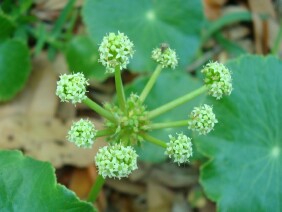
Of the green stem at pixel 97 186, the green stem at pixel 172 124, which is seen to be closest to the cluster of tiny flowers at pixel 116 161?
the green stem at pixel 172 124

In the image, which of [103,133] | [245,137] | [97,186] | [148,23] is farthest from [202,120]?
[148,23]

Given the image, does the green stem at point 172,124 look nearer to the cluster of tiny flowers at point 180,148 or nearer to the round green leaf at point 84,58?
the cluster of tiny flowers at point 180,148

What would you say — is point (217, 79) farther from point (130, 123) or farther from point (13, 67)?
point (13, 67)

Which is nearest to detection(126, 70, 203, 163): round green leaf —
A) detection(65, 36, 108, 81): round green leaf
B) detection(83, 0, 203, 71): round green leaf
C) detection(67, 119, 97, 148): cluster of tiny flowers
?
detection(83, 0, 203, 71): round green leaf

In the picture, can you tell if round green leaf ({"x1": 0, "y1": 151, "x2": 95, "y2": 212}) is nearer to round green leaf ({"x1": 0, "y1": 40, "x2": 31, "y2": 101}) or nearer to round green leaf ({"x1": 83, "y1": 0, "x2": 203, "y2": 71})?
round green leaf ({"x1": 0, "y1": 40, "x2": 31, "y2": 101})

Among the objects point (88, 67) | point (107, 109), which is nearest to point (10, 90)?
point (88, 67)
